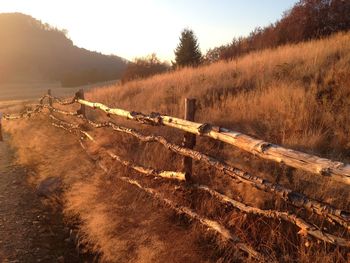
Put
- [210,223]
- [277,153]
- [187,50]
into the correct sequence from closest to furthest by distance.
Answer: [277,153] < [210,223] < [187,50]

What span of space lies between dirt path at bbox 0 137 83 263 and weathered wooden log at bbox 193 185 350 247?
1883mm

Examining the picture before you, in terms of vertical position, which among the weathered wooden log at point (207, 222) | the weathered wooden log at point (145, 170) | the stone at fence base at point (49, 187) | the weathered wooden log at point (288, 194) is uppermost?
the weathered wooden log at point (288, 194)

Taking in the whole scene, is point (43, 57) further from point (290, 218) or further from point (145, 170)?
point (290, 218)

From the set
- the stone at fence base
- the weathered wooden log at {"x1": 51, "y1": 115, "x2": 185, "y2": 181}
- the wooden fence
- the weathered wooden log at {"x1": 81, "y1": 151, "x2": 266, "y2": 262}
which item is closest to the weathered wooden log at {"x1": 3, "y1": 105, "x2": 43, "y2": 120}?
the weathered wooden log at {"x1": 51, "y1": 115, "x2": 185, "y2": 181}

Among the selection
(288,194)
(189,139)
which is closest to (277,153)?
(288,194)

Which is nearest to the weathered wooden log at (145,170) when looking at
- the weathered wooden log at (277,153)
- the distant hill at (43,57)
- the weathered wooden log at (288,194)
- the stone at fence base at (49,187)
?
the weathered wooden log at (288,194)

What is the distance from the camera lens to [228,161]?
4.81 m

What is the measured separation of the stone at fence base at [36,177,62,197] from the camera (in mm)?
6203

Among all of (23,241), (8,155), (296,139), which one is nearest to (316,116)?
(296,139)

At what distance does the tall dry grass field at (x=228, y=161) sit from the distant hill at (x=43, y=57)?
31.7 meters

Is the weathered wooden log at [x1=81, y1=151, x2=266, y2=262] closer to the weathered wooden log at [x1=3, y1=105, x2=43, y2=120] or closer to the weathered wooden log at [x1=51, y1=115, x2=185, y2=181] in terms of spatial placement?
the weathered wooden log at [x1=51, y1=115, x2=185, y2=181]

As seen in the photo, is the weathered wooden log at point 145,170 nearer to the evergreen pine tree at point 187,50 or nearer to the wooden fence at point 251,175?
the wooden fence at point 251,175

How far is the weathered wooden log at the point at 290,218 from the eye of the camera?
2916 millimetres

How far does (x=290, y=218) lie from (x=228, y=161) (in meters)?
1.64
